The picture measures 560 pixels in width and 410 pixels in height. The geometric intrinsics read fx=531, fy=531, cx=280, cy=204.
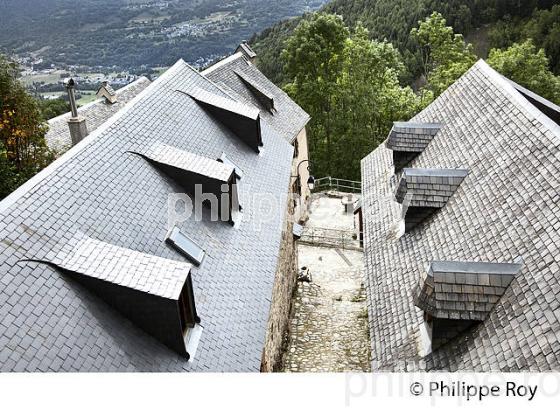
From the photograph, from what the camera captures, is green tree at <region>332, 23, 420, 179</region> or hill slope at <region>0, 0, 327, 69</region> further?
hill slope at <region>0, 0, 327, 69</region>

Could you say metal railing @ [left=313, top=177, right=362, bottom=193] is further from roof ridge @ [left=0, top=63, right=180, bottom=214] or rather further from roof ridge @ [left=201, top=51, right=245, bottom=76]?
roof ridge @ [left=0, top=63, right=180, bottom=214]

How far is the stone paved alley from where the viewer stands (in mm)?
16938

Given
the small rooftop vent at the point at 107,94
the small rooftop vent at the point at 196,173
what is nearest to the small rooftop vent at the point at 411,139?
the small rooftop vent at the point at 196,173

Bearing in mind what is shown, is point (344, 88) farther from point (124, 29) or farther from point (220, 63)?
point (124, 29)

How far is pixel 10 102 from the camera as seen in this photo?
17531mm

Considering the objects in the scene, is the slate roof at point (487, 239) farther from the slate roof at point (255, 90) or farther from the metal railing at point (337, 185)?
the metal railing at point (337, 185)

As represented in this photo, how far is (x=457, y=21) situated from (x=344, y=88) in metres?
58.3

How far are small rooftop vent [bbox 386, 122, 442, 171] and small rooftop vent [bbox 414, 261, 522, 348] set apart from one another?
323 inches

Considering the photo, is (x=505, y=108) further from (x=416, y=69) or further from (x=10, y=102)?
(x=416, y=69)

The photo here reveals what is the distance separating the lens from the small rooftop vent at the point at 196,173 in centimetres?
1312

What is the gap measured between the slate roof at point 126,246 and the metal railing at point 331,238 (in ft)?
29.5

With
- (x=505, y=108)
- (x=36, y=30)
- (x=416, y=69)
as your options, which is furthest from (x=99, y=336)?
(x=416, y=69)

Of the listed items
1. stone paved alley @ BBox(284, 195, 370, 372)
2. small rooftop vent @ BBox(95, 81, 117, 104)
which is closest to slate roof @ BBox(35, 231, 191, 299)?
stone paved alley @ BBox(284, 195, 370, 372)

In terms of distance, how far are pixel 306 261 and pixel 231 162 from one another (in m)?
8.64
